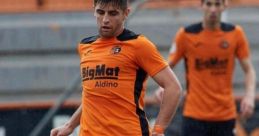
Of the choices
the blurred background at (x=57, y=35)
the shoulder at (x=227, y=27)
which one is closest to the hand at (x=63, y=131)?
the shoulder at (x=227, y=27)

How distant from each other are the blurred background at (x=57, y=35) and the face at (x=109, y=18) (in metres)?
5.05

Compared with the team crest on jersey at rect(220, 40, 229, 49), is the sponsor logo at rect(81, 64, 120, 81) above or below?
above

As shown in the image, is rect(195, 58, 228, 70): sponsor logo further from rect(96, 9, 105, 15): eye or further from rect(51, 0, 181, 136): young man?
rect(96, 9, 105, 15): eye

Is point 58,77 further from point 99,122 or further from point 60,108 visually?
point 99,122

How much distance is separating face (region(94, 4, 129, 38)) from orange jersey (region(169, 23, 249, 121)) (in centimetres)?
269

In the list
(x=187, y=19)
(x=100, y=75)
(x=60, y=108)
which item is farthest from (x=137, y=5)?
(x=100, y=75)

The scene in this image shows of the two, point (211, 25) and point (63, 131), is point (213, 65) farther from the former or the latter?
point (63, 131)

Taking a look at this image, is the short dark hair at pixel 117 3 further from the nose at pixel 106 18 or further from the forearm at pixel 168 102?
the forearm at pixel 168 102

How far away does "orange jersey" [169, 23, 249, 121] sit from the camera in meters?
8.00

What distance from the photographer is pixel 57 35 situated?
1116 centimetres

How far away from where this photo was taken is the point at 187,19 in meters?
11.5

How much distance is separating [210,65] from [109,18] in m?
2.83

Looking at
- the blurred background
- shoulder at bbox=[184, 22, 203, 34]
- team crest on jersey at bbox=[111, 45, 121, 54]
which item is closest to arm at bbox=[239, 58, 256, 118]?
shoulder at bbox=[184, 22, 203, 34]

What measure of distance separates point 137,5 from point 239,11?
2627 millimetres
